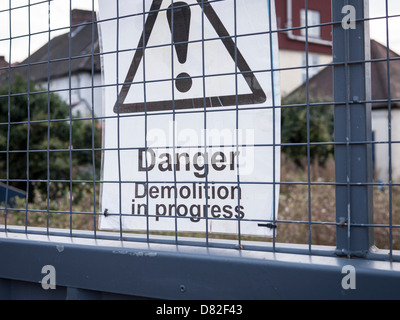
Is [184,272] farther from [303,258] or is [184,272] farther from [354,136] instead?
[354,136]

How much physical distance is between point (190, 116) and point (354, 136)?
588 millimetres

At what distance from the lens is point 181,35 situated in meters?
1.65

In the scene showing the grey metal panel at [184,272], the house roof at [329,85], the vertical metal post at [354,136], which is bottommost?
the grey metal panel at [184,272]

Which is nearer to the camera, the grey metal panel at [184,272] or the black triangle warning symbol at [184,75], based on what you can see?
the grey metal panel at [184,272]

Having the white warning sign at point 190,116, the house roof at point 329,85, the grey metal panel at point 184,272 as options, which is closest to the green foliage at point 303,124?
the house roof at point 329,85

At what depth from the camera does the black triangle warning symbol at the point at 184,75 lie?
1.54 m

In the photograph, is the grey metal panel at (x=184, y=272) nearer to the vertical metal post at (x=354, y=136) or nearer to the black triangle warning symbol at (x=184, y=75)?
the vertical metal post at (x=354, y=136)

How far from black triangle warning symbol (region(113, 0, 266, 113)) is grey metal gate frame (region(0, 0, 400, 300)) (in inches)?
12.1

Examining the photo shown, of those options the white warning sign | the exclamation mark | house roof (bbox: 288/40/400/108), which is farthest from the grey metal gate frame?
house roof (bbox: 288/40/400/108)

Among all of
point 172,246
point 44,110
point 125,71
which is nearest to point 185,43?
point 125,71

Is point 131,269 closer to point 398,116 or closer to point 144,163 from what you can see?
point 144,163

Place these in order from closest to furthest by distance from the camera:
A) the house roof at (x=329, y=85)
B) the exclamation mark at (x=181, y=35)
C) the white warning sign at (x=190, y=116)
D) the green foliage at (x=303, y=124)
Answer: the white warning sign at (x=190, y=116) → the exclamation mark at (x=181, y=35) → the green foliage at (x=303, y=124) → the house roof at (x=329, y=85)

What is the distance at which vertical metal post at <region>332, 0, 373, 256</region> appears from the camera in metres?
1.30

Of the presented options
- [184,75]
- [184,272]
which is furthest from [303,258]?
[184,75]
